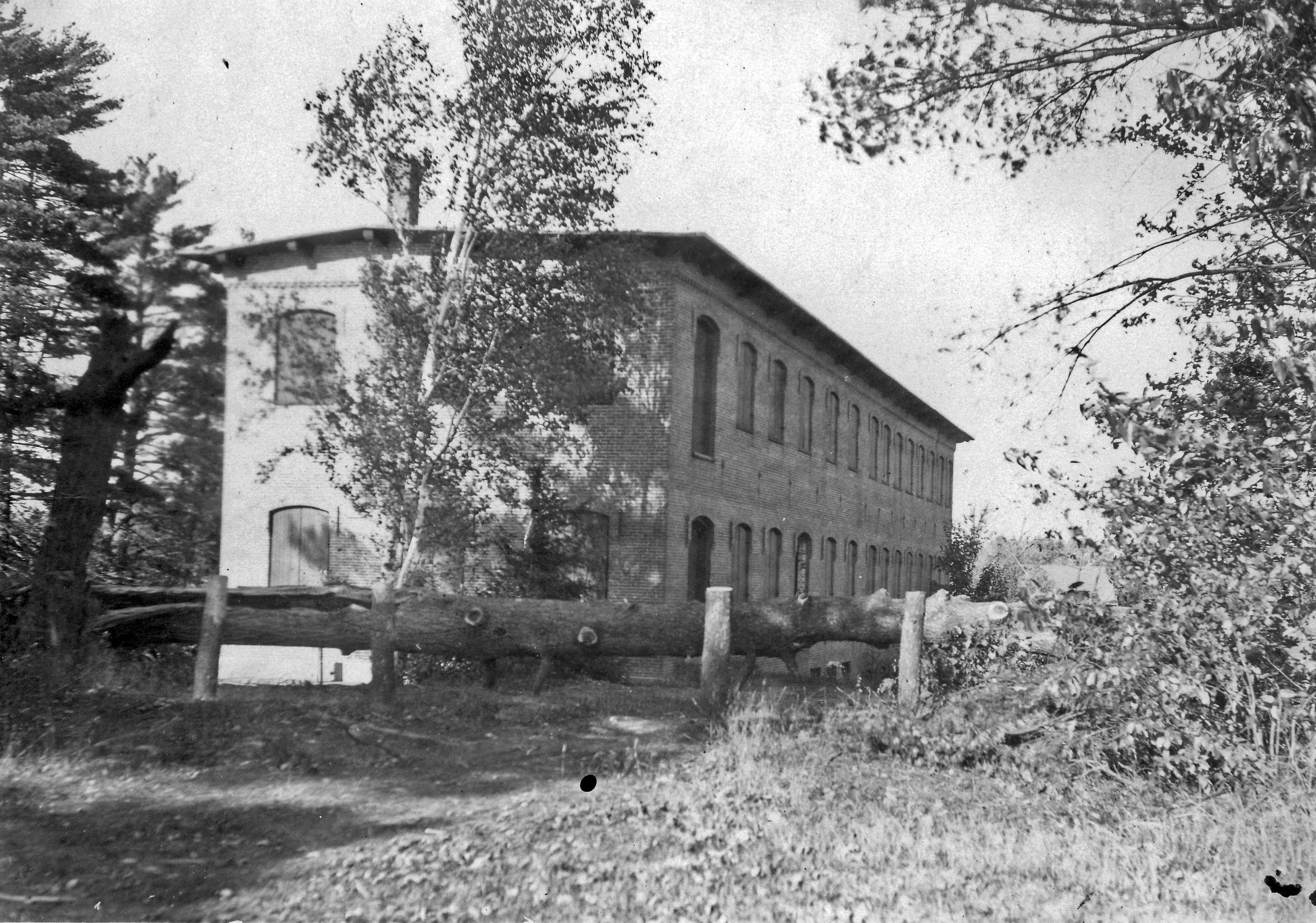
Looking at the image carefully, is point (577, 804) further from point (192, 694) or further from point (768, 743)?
point (192, 694)

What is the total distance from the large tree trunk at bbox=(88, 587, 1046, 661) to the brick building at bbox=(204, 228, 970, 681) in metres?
Result: 5.35

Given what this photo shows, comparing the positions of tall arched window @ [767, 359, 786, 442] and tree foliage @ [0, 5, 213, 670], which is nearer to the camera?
tree foliage @ [0, 5, 213, 670]

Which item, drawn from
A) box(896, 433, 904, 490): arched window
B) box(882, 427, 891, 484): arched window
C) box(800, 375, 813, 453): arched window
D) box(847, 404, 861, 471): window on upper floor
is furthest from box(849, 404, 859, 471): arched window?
box(896, 433, 904, 490): arched window

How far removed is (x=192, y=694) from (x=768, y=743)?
5.58m

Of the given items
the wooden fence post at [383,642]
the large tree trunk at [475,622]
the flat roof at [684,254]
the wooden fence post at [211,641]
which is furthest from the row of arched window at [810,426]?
the wooden fence post at [211,641]

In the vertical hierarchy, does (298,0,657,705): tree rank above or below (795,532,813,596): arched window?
above

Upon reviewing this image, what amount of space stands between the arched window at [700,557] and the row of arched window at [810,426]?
1.25m

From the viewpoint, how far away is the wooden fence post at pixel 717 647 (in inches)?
446

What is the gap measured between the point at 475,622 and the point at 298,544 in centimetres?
873

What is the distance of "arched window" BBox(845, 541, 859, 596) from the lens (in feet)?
94.1

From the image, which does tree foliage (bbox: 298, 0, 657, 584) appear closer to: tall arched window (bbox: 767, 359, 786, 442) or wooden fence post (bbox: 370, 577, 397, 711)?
wooden fence post (bbox: 370, 577, 397, 711)

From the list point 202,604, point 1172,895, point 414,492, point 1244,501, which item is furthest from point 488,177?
point 1172,895

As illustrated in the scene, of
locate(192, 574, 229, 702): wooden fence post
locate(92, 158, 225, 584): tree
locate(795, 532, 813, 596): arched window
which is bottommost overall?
locate(192, 574, 229, 702): wooden fence post

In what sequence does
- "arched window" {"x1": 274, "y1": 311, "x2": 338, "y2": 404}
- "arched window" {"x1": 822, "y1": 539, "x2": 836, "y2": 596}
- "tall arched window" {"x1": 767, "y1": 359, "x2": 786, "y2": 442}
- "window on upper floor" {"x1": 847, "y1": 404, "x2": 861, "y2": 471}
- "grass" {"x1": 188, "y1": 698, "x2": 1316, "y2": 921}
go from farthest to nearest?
1. "window on upper floor" {"x1": 847, "y1": 404, "x2": 861, "y2": 471}
2. "arched window" {"x1": 822, "y1": 539, "x2": 836, "y2": 596}
3. "tall arched window" {"x1": 767, "y1": 359, "x2": 786, "y2": 442}
4. "arched window" {"x1": 274, "y1": 311, "x2": 338, "y2": 404}
5. "grass" {"x1": 188, "y1": 698, "x2": 1316, "y2": 921}
